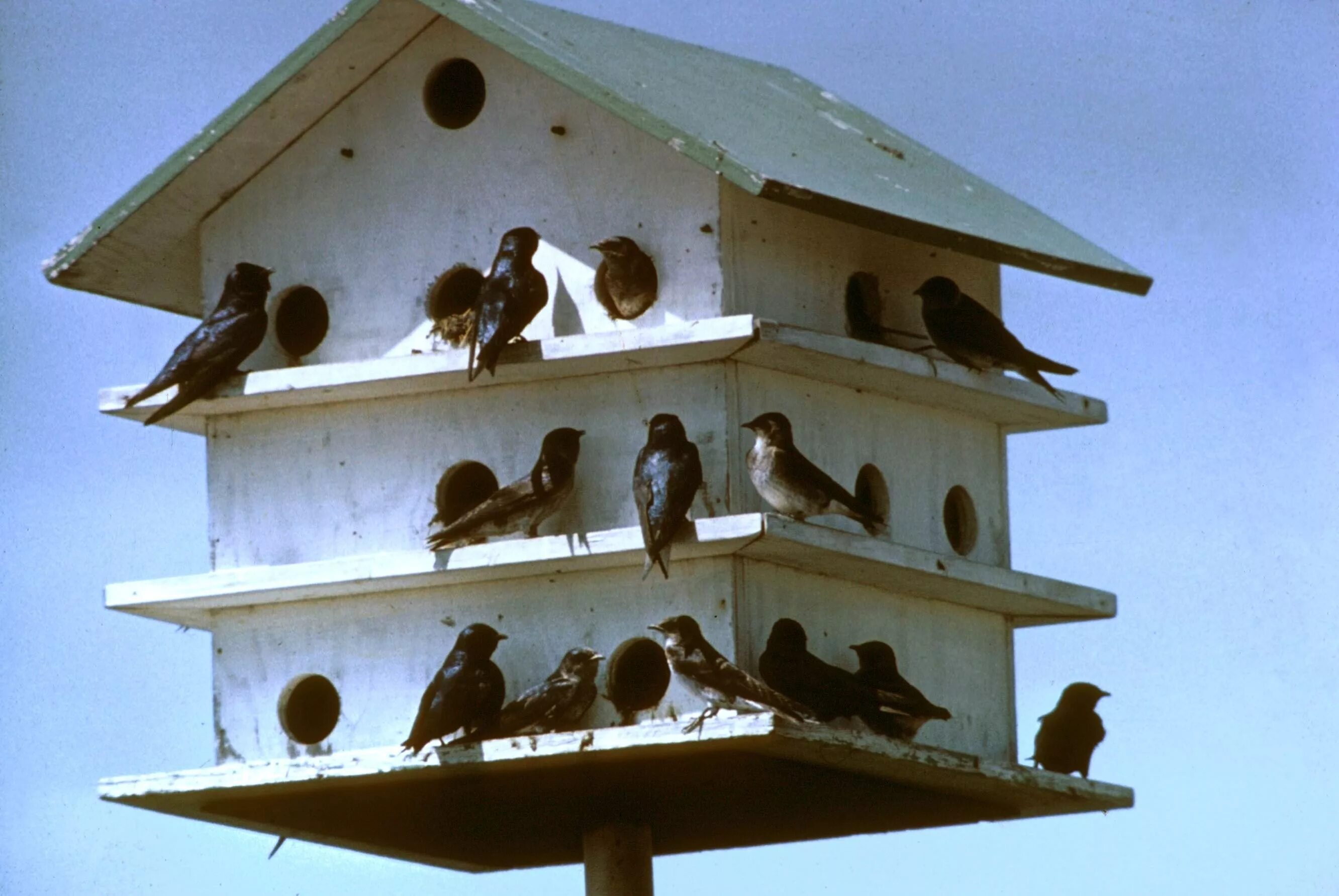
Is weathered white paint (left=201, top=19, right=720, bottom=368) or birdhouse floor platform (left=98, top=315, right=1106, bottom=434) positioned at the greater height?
weathered white paint (left=201, top=19, right=720, bottom=368)

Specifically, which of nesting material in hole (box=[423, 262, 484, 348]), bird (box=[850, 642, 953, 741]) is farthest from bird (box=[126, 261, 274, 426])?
bird (box=[850, 642, 953, 741])

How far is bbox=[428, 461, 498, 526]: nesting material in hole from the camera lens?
474 inches

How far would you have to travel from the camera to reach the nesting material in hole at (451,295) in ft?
40.1

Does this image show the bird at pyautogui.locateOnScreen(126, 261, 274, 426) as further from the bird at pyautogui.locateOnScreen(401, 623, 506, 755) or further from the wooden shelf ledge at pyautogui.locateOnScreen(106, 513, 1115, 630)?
the bird at pyautogui.locateOnScreen(401, 623, 506, 755)

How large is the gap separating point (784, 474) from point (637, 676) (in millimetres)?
865

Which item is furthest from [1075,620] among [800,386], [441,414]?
[441,414]

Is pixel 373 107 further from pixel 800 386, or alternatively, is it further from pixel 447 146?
pixel 800 386

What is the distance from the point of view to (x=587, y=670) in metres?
11.5

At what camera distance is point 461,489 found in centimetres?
1211

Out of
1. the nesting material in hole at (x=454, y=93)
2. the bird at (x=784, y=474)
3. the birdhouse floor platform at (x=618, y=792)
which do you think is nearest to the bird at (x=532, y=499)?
the bird at (x=784, y=474)

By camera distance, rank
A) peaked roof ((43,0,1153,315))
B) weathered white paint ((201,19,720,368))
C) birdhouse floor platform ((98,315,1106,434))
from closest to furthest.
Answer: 1. birdhouse floor platform ((98,315,1106,434))
2. peaked roof ((43,0,1153,315))
3. weathered white paint ((201,19,720,368))

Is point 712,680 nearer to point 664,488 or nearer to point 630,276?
point 664,488

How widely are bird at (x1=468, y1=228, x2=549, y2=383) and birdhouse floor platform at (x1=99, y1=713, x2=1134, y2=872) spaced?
1.23 m

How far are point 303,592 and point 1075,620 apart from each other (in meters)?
2.66
